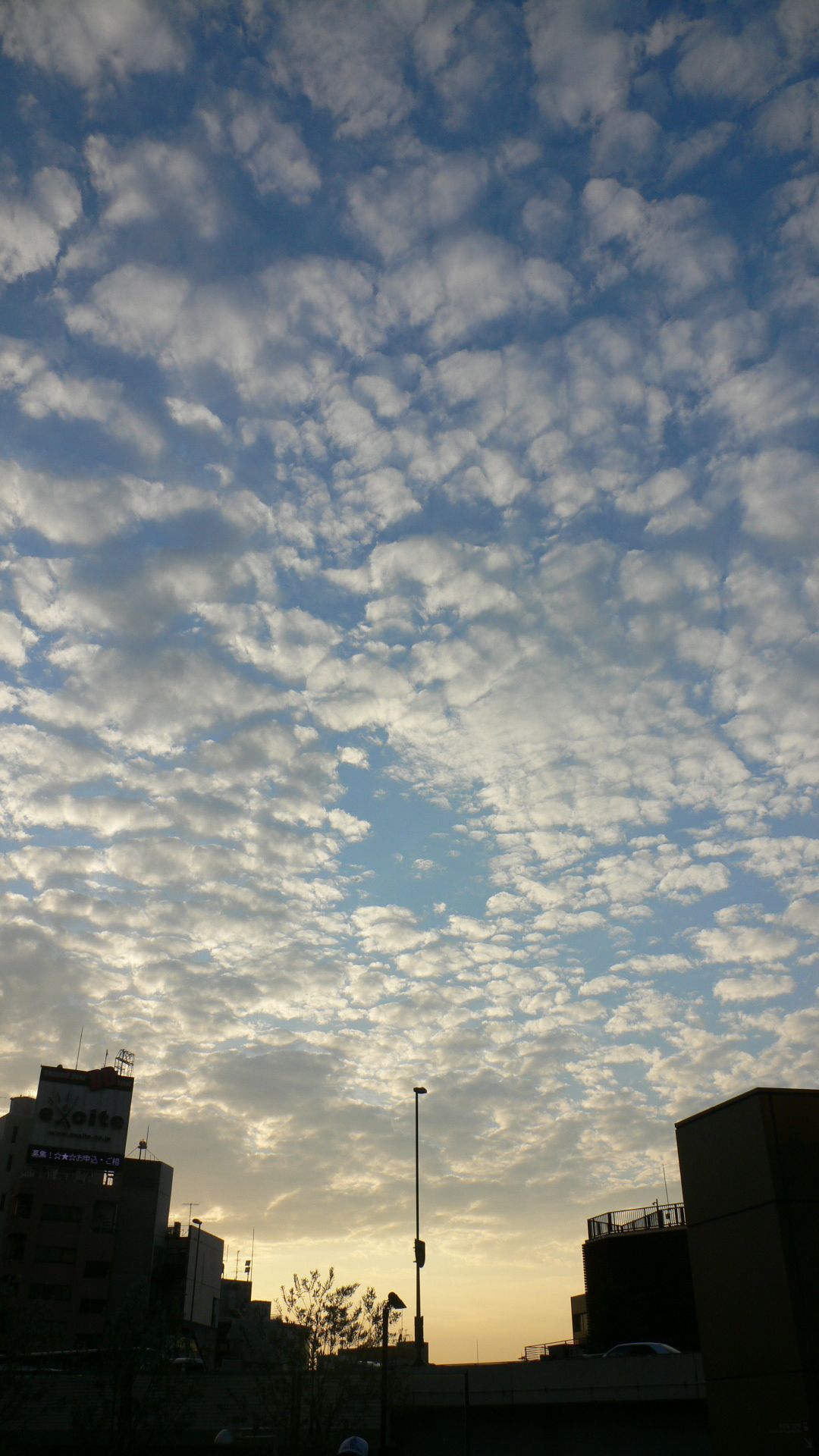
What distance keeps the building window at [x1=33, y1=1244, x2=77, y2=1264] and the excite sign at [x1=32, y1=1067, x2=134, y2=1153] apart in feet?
29.6

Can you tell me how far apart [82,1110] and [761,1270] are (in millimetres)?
93214

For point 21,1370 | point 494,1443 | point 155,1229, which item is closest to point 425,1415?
point 494,1443

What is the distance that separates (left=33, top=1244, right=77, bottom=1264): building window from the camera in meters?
82.6

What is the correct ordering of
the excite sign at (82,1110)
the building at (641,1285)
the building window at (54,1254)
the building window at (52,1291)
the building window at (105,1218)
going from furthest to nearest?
the excite sign at (82,1110), the building window at (105,1218), the building window at (54,1254), the building window at (52,1291), the building at (641,1285)

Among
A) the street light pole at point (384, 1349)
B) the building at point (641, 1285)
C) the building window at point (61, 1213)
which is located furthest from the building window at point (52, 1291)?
the street light pole at point (384, 1349)

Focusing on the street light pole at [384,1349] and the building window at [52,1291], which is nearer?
the street light pole at [384,1349]

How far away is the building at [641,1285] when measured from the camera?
50156mm

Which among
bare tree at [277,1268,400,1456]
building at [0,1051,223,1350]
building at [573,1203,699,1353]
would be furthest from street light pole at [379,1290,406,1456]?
building at [0,1051,223,1350]

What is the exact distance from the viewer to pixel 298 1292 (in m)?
35.3

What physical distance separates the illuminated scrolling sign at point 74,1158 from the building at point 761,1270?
9083 cm

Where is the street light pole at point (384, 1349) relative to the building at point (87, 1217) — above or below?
below

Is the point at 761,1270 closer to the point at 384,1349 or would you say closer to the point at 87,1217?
the point at 384,1349

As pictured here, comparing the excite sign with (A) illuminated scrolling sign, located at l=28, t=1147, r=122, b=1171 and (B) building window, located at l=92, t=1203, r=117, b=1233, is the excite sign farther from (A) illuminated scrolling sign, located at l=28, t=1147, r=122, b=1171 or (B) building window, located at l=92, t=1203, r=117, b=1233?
(B) building window, located at l=92, t=1203, r=117, b=1233

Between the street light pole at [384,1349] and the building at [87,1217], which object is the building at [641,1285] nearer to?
the street light pole at [384,1349]
